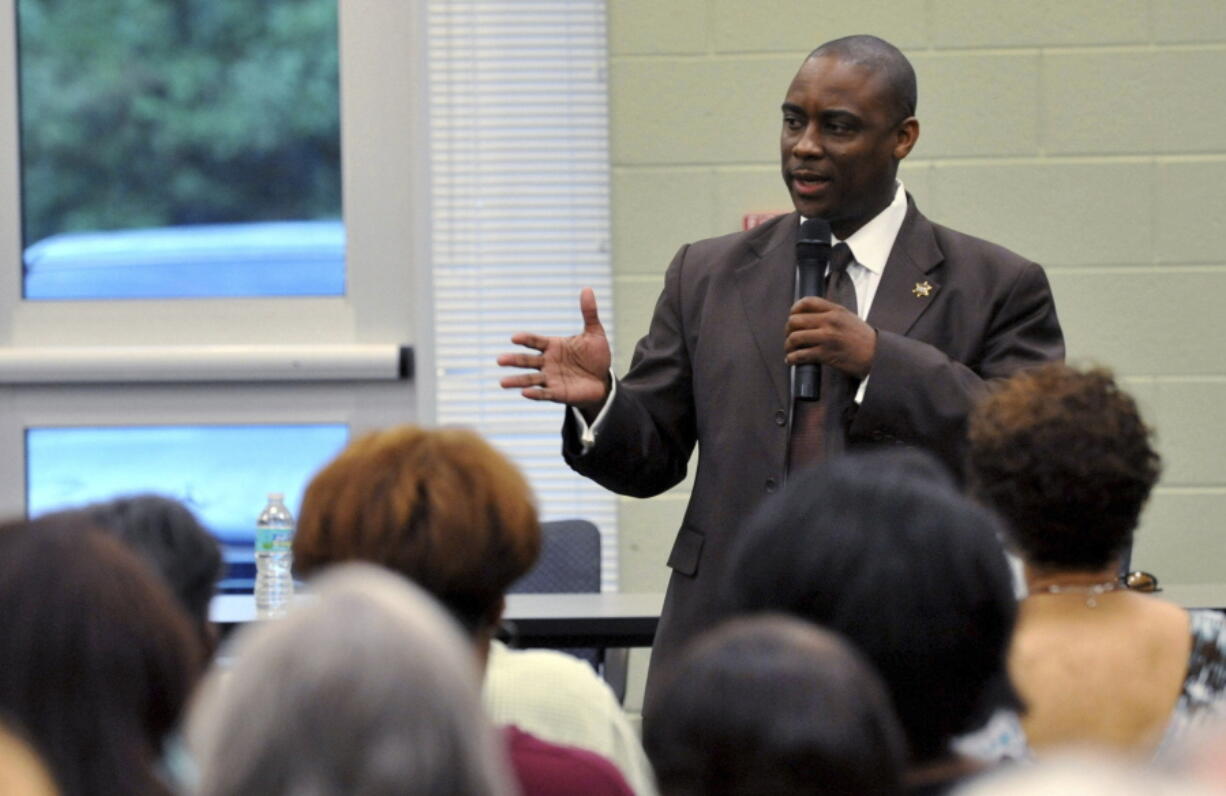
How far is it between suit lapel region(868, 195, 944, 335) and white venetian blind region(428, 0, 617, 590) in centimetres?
140

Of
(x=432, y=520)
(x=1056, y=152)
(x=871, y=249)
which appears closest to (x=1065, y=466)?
(x=432, y=520)

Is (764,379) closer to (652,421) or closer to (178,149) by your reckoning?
(652,421)

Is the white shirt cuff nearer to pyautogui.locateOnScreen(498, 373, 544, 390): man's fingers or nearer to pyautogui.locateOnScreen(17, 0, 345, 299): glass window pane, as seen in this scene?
pyautogui.locateOnScreen(498, 373, 544, 390): man's fingers

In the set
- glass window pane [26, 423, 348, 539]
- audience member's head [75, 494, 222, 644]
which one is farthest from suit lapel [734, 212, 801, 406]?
glass window pane [26, 423, 348, 539]

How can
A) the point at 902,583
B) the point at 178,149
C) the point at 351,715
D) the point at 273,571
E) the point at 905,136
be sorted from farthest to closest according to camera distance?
the point at 178,149 < the point at 273,571 < the point at 905,136 < the point at 902,583 < the point at 351,715

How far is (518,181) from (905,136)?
4.76 ft

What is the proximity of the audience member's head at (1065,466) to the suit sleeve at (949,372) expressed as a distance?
0.70 metres

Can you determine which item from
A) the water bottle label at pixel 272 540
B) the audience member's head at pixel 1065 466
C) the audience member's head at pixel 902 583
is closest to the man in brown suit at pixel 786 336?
the audience member's head at pixel 1065 466

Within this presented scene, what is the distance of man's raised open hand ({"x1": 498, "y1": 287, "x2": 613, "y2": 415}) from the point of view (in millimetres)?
2320

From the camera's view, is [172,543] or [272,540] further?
[272,540]

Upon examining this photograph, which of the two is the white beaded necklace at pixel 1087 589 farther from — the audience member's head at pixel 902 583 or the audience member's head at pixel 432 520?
the audience member's head at pixel 432 520

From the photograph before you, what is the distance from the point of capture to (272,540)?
10.5 ft

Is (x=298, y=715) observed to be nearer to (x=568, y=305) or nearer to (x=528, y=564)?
(x=528, y=564)

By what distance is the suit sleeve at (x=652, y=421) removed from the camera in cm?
237
